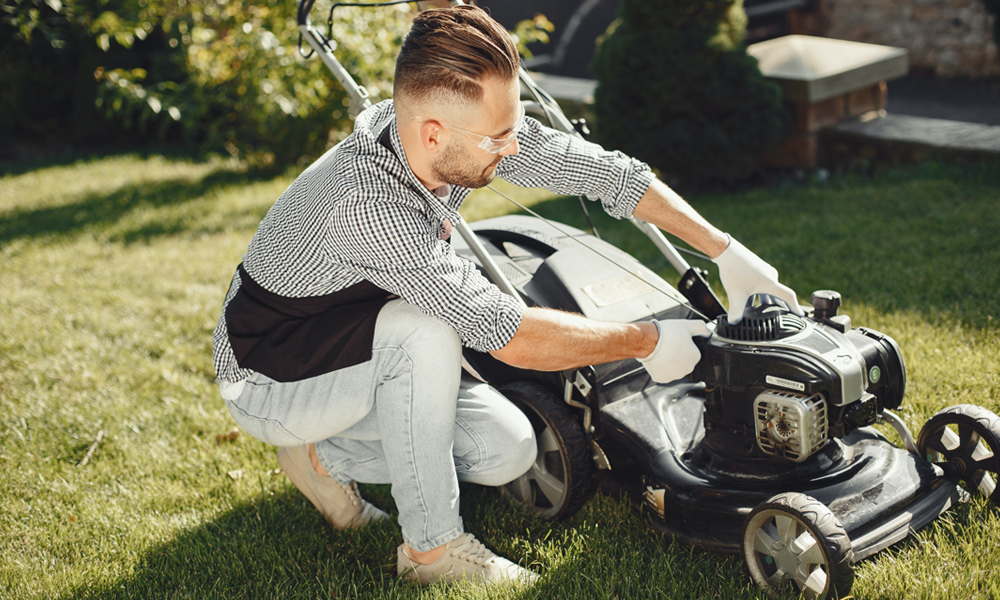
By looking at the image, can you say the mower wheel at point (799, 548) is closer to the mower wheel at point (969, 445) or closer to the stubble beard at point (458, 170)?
the mower wheel at point (969, 445)

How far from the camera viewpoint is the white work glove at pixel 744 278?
2123mm

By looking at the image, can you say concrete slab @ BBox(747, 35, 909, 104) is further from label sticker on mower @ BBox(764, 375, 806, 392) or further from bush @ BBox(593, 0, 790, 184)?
label sticker on mower @ BBox(764, 375, 806, 392)

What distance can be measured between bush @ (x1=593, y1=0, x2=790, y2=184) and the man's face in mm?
3174

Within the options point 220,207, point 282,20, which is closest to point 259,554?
point 220,207

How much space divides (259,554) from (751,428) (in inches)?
53.1

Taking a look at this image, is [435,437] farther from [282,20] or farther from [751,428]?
[282,20]

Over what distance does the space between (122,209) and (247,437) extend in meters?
3.87

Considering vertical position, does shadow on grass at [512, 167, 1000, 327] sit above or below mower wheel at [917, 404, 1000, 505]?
below

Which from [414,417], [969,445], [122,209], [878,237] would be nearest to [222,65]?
[122,209]

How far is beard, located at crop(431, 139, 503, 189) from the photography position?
6.13 ft

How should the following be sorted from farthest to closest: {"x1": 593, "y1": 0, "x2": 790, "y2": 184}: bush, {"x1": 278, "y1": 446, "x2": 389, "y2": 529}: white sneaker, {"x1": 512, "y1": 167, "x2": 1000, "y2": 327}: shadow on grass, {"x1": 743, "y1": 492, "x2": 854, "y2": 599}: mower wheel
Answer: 1. {"x1": 593, "y1": 0, "x2": 790, "y2": 184}: bush
2. {"x1": 512, "y1": 167, "x2": 1000, "y2": 327}: shadow on grass
3. {"x1": 278, "y1": 446, "x2": 389, "y2": 529}: white sneaker
4. {"x1": 743, "y1": 492, "x2": 854, "y2": 599}: mower wheel

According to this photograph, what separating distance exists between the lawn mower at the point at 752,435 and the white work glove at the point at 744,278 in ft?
0.26

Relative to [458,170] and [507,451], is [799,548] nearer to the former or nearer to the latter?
[507,451]

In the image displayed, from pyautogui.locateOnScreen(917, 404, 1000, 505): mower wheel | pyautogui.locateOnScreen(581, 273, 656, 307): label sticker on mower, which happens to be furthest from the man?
pyautogui.locateOnScreen(917, 404, 1000, 505): mower wheel
